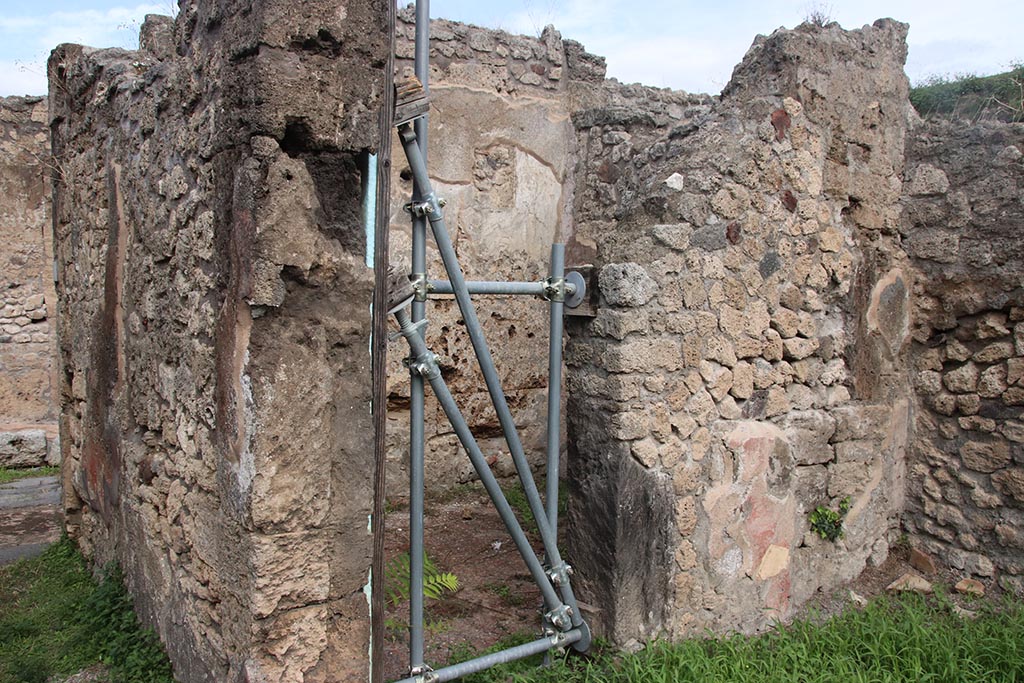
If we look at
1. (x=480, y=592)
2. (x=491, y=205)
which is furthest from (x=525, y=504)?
(x=491, y=205)

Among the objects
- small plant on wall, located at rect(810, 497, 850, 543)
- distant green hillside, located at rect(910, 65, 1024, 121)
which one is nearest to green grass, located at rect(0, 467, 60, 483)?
small plant on wall, located at rect(810, 497, 850, 543)

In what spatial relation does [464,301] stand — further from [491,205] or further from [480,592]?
[491,205]

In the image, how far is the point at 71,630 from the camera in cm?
336

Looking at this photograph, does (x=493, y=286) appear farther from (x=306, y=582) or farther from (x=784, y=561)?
(x=784, y=561)

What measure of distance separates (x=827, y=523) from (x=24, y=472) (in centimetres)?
641

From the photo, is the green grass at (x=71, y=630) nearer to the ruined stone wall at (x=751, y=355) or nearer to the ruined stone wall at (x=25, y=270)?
the ruined stone wall at (x=751, y=355)

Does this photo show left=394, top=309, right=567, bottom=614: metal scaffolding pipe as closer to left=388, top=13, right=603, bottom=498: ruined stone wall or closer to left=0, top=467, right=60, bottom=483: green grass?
left=388, top=13, right=603, bottom=498: ruined stone wall

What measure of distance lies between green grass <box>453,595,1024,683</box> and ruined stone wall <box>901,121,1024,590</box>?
54cm

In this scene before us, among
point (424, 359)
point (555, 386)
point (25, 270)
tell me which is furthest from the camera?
point (25, 270)

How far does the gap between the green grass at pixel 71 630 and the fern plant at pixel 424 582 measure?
45.3 inches

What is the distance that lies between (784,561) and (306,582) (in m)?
2.31

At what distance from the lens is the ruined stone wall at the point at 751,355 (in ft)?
10.7

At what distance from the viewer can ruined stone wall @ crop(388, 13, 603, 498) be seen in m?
5.51

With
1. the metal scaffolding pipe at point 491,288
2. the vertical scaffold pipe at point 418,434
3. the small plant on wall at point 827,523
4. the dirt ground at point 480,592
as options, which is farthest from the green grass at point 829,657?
the metal scaffolding pipe at point 491,288
